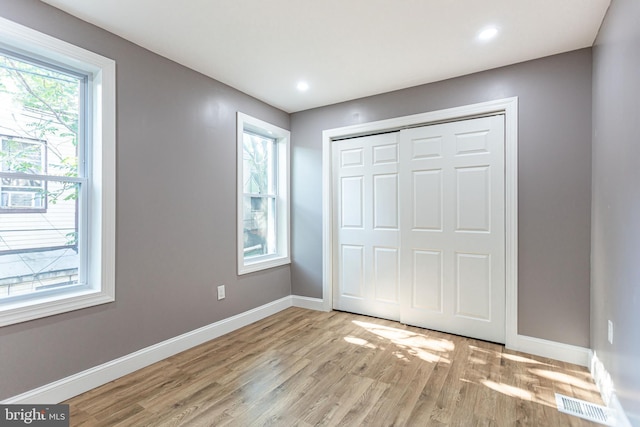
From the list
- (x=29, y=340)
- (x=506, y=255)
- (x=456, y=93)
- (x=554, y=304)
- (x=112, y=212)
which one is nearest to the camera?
(x=29, y=340)

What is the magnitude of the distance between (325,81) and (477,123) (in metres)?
1.54

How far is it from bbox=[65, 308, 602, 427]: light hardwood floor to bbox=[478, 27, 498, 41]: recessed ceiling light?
8.34 ft

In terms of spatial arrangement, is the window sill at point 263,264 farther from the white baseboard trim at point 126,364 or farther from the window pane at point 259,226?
the white baseboard trim at point 126,364

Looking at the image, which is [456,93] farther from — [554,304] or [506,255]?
[554,304]

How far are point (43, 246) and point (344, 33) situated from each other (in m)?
2.55

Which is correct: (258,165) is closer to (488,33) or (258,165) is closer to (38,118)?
(38,118)

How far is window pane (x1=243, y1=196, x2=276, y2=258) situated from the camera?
11.8 feet

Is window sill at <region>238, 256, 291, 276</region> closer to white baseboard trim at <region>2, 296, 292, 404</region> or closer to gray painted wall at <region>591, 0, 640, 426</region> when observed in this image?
white baseboard trim at <region>2, 296, 292, 404</region>

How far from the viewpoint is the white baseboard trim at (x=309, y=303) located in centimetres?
383

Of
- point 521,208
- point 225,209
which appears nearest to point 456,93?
point 521,208

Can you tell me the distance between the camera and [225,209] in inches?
123

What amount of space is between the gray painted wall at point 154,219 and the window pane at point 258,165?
0.40 m

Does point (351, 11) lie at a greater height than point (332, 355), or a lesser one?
greater

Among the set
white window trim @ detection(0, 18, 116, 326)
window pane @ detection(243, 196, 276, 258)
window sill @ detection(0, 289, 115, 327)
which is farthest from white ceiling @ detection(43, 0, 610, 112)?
window sill @ detection(0, 289, 115, 327)
